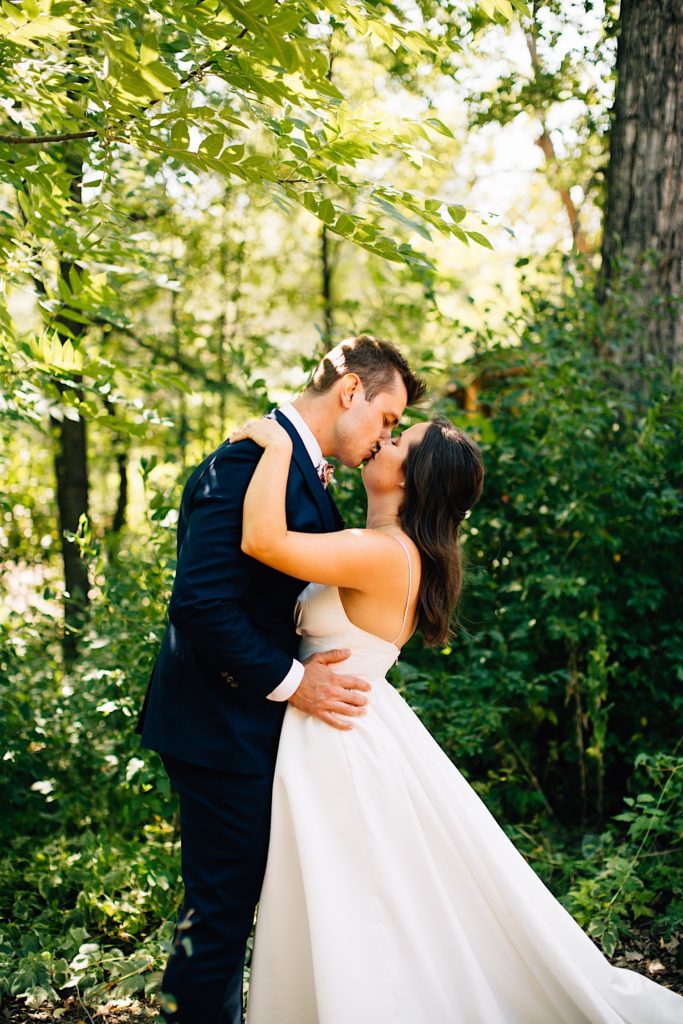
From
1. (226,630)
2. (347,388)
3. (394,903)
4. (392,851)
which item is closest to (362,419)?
(347,388)

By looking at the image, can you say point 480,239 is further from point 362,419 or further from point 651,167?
point 651,167

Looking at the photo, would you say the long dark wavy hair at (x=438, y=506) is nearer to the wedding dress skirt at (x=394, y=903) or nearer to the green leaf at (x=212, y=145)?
the wedding dress skirt at (x=394, y=903)

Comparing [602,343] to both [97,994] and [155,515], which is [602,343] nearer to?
[155,515]

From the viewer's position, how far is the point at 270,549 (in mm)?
2320

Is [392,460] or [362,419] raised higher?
[362,419]

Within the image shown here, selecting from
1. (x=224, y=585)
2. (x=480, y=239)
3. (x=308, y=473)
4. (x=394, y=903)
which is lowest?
(x=394, y=903)

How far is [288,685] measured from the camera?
97.0 inches

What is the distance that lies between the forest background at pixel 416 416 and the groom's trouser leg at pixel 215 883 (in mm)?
750

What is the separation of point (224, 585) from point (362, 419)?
2.20ft

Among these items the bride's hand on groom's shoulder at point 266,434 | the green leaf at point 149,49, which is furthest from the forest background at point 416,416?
the bride's hand on groom's shoulder at point 266,434

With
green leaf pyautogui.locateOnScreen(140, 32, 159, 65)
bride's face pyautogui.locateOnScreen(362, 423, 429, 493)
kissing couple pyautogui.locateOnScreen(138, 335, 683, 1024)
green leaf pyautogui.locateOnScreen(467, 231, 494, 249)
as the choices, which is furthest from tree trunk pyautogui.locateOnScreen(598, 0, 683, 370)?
green leaf pyautogui.locateOnScreen(140, 32, 159, 65)

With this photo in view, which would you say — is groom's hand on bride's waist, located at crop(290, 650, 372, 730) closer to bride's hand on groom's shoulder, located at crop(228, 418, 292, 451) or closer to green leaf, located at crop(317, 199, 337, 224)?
bride's hand on groom's shoulder, located at crop(228, 418, 292, 451)

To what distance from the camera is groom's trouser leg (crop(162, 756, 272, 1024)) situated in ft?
7.80

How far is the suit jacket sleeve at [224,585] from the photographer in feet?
7.59
